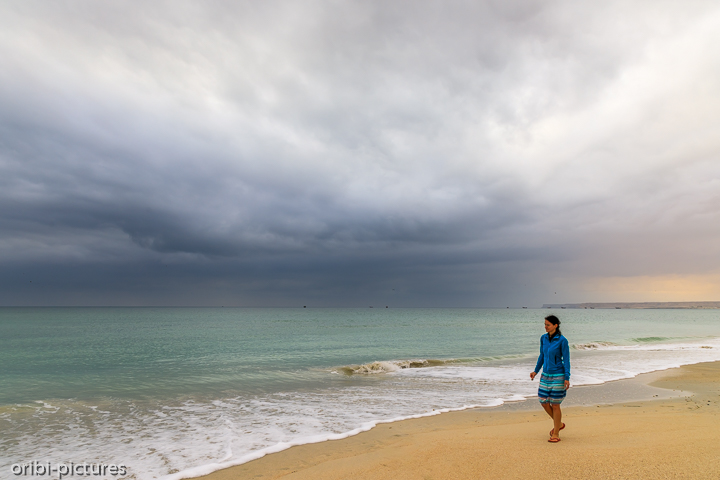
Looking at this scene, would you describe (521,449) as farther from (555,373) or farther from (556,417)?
(555,373)

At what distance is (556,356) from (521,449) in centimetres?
172

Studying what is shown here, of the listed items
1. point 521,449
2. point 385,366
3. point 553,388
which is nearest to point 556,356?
point 553,388

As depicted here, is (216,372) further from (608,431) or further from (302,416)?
(608,431)

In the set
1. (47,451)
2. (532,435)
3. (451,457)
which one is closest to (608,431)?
(532,435)

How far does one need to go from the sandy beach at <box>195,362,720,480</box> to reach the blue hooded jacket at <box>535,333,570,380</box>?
123cm

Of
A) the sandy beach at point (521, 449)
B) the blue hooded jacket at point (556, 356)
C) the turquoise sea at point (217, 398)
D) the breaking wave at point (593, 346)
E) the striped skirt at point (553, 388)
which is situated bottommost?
the breaking wave at point (593, 346)

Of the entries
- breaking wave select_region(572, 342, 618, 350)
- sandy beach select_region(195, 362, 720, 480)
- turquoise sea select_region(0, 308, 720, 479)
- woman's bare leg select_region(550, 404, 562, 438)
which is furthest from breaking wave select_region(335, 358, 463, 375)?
breaking wave select_region(572, 342, 618, 350)

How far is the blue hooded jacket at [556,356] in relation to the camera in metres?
6.70

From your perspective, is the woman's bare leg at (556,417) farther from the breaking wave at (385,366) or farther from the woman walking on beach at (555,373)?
the breaking wave at (385,366)

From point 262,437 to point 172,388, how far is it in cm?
889

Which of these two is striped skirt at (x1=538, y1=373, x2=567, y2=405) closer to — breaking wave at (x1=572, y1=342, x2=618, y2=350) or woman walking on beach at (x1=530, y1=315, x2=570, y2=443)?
woman walking on beach at (x1=530, y1=315, x2=570, y2=443)

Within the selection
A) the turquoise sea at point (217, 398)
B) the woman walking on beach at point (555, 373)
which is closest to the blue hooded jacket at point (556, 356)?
the woman walking on beach at point (555, 373)

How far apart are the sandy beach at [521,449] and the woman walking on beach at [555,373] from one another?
0.47 metres

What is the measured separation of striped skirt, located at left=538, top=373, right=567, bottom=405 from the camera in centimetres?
673
